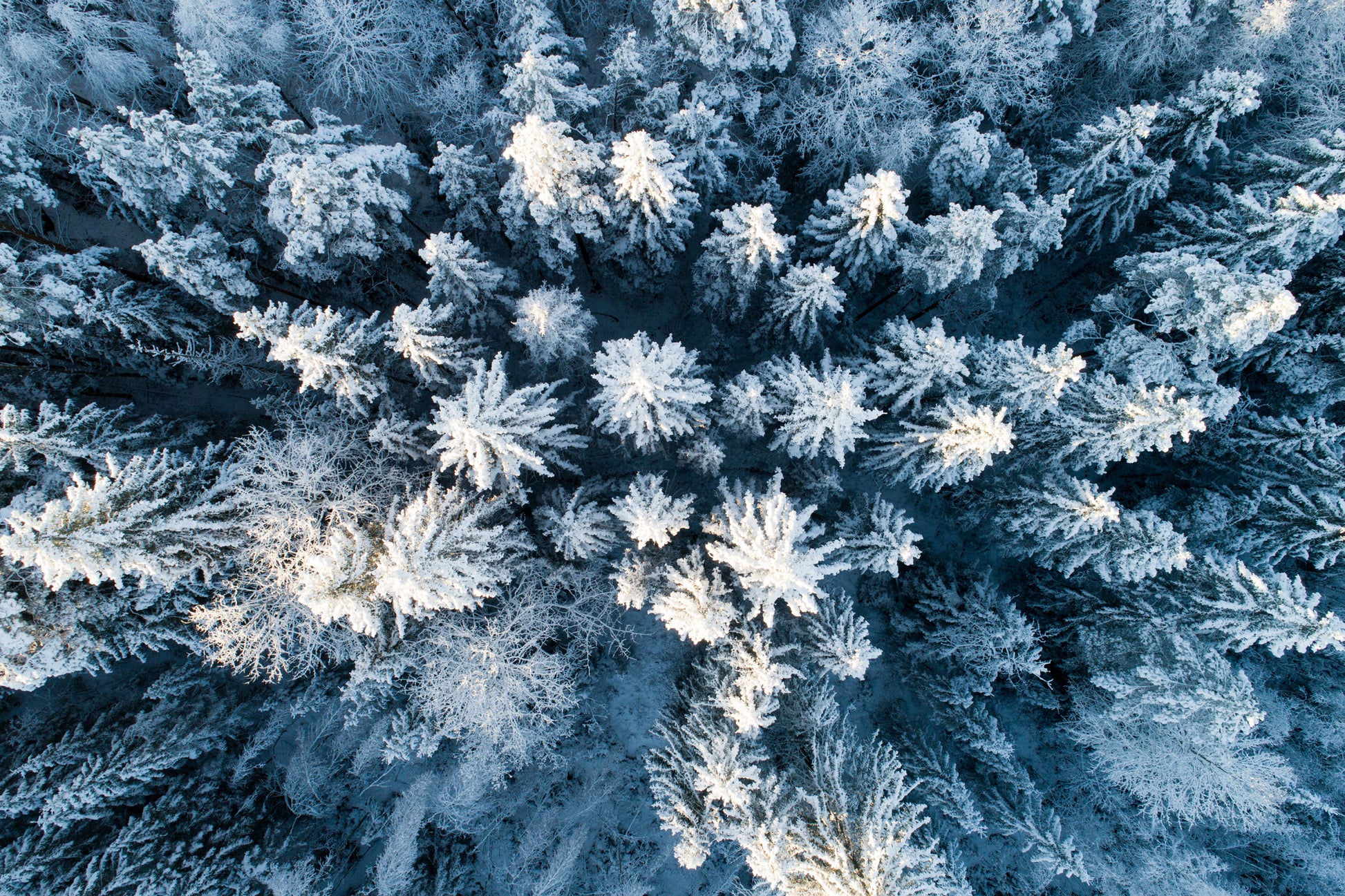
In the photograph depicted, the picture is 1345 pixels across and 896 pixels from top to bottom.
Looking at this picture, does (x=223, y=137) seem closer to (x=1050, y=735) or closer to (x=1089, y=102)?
(x=1089, y=102)

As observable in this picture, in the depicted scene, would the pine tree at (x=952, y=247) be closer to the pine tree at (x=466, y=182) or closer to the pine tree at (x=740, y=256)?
the pine tree at (x=740, y=256)

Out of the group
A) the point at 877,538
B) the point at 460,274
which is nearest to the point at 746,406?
the point at 877,538

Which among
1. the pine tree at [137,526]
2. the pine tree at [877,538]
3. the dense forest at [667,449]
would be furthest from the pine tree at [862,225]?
the pine tree at [137,526]

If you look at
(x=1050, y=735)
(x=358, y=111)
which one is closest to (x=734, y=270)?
(x=358, y=111)

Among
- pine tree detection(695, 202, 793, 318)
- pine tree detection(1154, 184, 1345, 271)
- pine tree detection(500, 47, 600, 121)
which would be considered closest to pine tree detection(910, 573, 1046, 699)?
pine tree detection(1154, 184, 1345, 271)

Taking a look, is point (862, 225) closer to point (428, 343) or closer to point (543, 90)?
point (543, 90)
